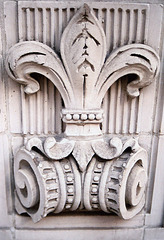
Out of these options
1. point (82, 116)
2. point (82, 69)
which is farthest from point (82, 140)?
point (82, 69)

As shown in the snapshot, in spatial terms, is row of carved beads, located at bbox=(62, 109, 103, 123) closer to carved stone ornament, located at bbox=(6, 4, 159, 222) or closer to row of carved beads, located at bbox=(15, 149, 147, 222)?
carved stone ornament, located at bbox=(6, 4, 159, 222)

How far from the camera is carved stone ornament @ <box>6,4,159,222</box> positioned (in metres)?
0.77

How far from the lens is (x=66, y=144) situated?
2.76 feet

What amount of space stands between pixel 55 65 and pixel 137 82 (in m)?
0.30

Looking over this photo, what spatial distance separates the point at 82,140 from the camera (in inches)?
33.4

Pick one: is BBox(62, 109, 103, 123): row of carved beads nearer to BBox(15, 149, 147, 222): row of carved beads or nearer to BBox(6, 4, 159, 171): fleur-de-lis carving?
BBox(6, 4, 159, 171): fleur-de-lis carving

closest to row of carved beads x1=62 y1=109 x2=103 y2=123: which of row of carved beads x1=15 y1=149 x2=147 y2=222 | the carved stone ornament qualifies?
the carved stone ornament

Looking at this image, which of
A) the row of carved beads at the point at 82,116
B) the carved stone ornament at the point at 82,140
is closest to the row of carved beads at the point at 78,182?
the carved stone ornament at the point at 82,140

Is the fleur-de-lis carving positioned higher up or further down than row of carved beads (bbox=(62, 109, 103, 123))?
higher up

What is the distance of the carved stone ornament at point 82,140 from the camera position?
771 millimetres

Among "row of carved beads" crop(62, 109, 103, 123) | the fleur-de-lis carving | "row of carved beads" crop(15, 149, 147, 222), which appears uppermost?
the fleur-de-lis carving

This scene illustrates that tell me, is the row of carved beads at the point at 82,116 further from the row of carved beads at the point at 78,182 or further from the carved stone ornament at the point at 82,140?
the row of carved beads at the point at 78,182

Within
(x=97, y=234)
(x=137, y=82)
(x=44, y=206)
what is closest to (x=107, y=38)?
(x=137, y=82)

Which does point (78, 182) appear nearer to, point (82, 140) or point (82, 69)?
point (82, 140)
